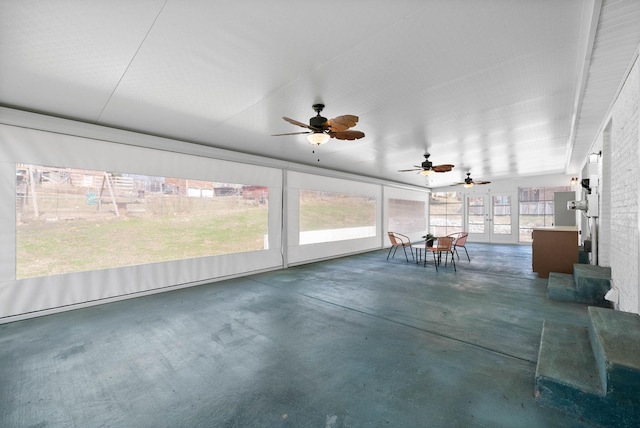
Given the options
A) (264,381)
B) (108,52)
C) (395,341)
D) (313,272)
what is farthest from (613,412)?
(313,272)

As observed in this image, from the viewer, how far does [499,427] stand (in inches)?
60.0

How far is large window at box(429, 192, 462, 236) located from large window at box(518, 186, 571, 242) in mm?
2176

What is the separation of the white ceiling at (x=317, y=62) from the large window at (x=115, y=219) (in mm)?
878

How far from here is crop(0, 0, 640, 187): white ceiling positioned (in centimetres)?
175

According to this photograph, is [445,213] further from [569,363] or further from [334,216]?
[569,363]

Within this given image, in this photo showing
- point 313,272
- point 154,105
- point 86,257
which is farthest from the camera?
point 313,272

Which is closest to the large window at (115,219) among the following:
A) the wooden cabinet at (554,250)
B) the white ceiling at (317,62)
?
the white ceiling at (317,62)

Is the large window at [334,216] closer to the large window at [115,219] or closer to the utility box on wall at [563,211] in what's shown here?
the large window at [115,219]

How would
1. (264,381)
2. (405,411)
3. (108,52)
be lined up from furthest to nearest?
(108,52) < (264,381) < (405,411)

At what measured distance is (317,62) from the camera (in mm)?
2324

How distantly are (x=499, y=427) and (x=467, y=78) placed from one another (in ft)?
9.23

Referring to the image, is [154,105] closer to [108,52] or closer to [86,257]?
[108,52]

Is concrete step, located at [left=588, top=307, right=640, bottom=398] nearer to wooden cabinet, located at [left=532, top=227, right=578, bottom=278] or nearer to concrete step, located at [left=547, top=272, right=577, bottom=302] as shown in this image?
concrete step, located at [left=547, top=272, right=577, bottom=302]

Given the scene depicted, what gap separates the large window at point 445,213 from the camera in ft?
38.7
